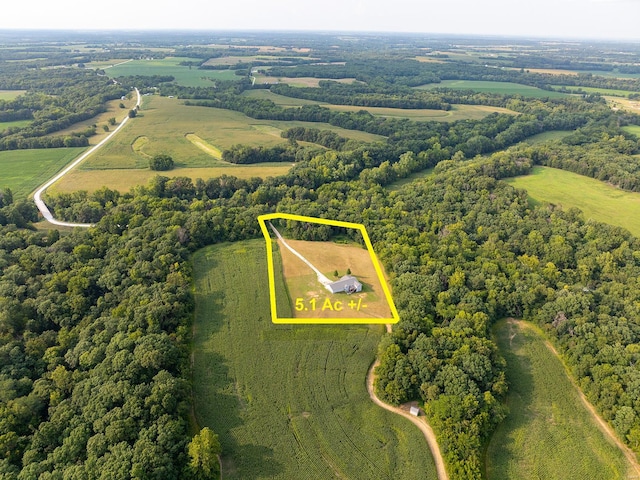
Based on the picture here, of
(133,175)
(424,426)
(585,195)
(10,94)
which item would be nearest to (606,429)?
(424,426)

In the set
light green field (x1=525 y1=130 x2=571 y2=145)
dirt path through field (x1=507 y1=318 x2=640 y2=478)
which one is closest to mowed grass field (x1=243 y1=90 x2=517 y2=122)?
light green field (x1=525 y1=130 x2=571 y2=145)

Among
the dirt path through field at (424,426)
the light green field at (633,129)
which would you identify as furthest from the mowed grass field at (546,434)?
the light green field at (633,129)

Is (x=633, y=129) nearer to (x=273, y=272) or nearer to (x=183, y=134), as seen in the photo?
(x=273, y=272)

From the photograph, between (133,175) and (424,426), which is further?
(133,175)

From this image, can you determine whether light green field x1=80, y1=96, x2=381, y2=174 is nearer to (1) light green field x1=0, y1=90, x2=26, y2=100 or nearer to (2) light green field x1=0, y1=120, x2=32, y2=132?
(2) light green field x1=0, y1=120, x2=32, y2=132

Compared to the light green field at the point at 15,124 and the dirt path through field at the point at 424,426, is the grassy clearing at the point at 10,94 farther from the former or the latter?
the dirt path through field at the point at 424,426

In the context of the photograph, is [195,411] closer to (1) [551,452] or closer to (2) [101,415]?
(2) [101,415]
